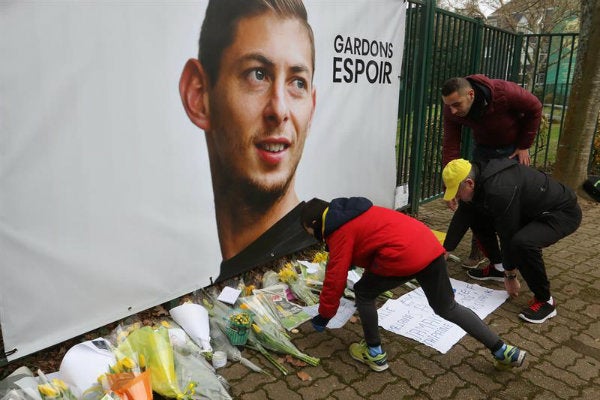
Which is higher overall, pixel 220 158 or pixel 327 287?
pixel 220 158

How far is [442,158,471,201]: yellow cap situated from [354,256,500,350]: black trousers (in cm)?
65

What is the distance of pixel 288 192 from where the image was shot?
3.86m

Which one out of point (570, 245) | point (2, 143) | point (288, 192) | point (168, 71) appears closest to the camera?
point (2, 143)

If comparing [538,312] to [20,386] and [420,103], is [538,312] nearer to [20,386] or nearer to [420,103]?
[420,103]

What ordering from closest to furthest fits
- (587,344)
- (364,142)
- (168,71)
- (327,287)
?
(327,287)
(168,71)
(587,344)
(364,142)

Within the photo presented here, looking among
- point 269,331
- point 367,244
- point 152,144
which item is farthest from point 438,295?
point 152,144

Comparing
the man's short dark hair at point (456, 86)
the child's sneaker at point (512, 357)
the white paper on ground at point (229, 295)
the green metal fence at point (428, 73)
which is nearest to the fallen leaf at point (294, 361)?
the white paper on ground at point (229, 295)

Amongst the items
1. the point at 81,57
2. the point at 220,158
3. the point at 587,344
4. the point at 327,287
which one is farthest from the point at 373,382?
the point at 81,57

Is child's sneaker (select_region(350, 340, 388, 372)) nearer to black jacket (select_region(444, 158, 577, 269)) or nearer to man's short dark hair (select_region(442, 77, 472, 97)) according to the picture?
black jacket (select_region(444, 158, 577, 269))

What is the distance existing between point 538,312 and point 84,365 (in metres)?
3.05

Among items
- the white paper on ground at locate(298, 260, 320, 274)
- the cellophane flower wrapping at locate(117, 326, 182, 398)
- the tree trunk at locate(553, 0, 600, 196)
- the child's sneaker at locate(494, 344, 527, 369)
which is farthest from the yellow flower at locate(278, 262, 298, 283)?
the tree trunk at locate(553, 0, 600, 196)

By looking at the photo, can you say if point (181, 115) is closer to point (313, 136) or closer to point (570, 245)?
point (313, 136)

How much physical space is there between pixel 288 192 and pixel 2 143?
2.09m

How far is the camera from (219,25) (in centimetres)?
309
